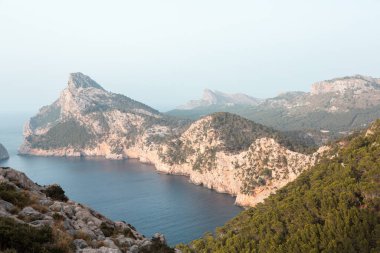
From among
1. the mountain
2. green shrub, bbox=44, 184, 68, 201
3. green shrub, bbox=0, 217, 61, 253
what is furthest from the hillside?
green shrub, bbox=0, 217, 61, 253

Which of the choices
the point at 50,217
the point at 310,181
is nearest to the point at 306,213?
the point at 310,181

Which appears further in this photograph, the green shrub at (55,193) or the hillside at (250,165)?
the hillside at (250,165)

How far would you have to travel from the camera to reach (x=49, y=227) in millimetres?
21281

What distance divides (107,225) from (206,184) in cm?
15284

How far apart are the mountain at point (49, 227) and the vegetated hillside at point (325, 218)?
1580 inches

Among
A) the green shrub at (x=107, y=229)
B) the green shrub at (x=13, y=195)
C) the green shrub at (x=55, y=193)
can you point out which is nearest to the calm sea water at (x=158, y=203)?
the green shrub at (x=55, y=193)

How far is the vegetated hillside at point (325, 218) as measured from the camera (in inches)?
2301

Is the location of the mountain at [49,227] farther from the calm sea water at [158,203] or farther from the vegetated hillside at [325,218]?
the calm sea water at [158,203]

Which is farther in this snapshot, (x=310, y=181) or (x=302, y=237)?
(x=310, y=181)

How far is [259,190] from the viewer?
145000 mm

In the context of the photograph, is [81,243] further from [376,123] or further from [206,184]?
[206,184]

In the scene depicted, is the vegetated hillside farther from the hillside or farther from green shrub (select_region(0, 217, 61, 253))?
green shrub (select_region(0, 217, 61, 253))

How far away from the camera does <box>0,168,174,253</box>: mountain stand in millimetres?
18578

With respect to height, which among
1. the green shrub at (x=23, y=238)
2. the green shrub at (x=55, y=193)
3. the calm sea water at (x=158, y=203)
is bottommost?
the calm sea water at (x=158, y=203)
